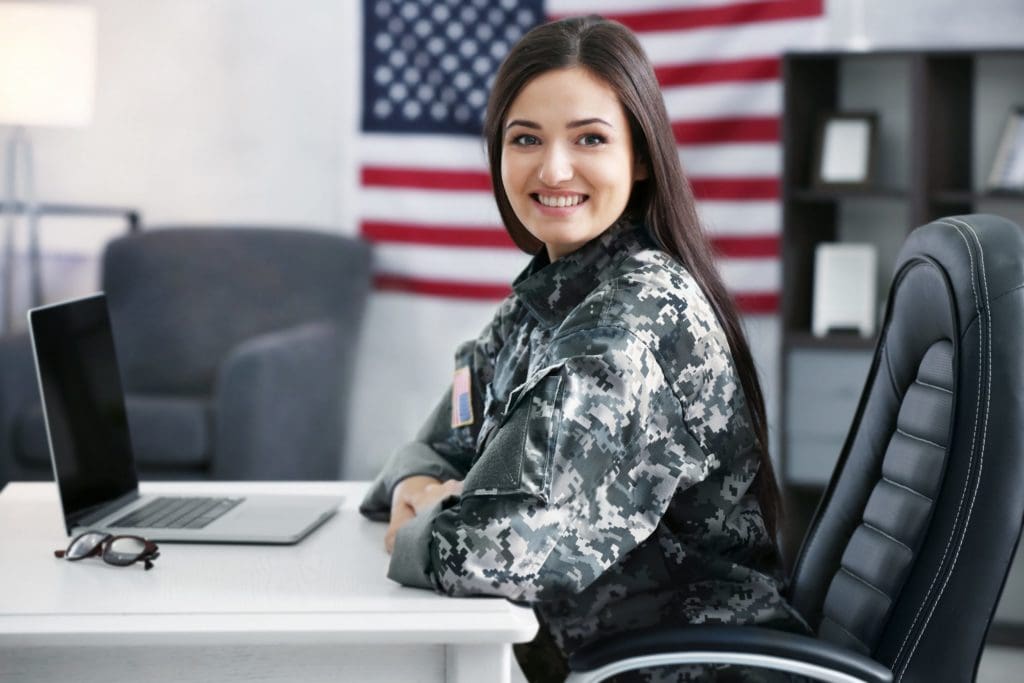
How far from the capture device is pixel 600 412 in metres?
1.39

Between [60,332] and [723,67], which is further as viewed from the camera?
[723,67]

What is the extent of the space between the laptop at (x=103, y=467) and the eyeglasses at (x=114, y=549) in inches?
4.3

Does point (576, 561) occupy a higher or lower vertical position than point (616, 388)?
lower

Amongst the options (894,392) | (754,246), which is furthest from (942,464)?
(754,246)

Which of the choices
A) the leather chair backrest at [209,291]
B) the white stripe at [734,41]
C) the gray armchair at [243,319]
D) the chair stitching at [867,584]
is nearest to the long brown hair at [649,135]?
the chair stitching at [867,584]

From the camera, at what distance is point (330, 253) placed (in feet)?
14.4

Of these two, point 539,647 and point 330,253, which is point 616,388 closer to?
point 539,647

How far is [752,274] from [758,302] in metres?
0.09

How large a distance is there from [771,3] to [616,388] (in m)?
2.93

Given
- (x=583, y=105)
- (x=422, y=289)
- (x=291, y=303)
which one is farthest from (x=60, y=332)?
(x=422, y=289)

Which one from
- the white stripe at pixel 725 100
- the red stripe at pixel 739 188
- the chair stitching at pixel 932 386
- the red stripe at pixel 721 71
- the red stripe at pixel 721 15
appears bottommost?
the chair stitching at pixel 932 386

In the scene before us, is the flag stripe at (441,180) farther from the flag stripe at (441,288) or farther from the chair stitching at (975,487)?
the chair stitching at (975,487)

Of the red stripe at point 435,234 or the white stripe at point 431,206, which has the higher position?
the white stripe at point 431,206

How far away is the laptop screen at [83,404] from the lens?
163 cm
